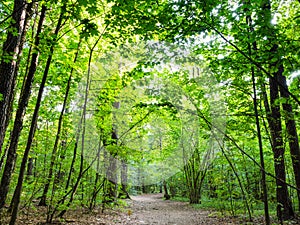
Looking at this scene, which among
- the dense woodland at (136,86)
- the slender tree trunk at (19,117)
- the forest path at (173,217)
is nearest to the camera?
the dense woodland at (136,86)

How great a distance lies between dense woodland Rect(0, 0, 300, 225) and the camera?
3370 millimetres

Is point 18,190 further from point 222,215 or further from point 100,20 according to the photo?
point 222,215

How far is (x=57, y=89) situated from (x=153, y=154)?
737 cm

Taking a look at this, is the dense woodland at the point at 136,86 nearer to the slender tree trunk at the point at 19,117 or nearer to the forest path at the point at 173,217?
the slender tree trunk at the point at 19,117

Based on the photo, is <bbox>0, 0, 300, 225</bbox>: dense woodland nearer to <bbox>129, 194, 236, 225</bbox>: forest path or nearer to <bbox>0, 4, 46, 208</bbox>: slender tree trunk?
<bbox>0, 4, 46, 208</bbox>: slender tree trunk

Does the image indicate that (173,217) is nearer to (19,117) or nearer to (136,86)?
(136,86)

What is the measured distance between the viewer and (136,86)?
26.2 feet

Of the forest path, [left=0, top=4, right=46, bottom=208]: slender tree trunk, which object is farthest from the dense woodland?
the forest path

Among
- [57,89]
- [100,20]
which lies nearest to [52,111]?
[57,89]

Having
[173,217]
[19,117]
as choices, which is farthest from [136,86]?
[173,217]

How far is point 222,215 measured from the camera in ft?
24.8

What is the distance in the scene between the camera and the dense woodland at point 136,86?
11.1 ft

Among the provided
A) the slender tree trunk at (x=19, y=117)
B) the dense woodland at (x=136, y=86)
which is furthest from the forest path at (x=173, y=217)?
the slender tree trunk at (x=19, y=117)

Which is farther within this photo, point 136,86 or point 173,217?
point 173,217
